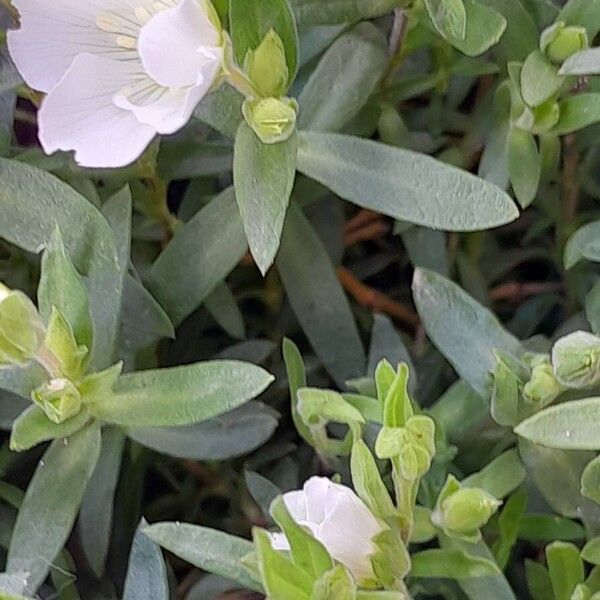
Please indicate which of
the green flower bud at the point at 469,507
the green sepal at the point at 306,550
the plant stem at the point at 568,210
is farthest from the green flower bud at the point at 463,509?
the plant stem at the point at 568,210

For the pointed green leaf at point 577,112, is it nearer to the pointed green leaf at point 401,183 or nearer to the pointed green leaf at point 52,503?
the pointed green leaf at point 401,183

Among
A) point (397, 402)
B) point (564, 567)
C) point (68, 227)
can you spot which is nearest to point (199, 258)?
point (68, 227)

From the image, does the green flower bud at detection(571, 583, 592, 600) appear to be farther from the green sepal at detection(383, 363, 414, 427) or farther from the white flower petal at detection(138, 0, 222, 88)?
the white flower petal at detection(138, 0, 222, 88)

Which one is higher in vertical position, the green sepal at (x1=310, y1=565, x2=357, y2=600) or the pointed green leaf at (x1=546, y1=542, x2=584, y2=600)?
the green sepal at (x1=310, y1=565, x2=357, y2=600)

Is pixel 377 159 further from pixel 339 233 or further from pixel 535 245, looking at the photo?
pixel 535 245

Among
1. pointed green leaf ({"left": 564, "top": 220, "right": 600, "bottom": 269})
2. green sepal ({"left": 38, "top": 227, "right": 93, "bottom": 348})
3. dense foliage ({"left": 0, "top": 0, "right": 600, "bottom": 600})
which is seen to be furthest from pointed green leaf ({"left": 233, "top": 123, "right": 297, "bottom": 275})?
pointed green leaf ({"left": 564, "top": 220, "right": 600, "bottom": 269})

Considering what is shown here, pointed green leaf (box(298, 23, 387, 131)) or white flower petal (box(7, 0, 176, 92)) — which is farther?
pointed green leaf (box(298, 23, 387, 131))

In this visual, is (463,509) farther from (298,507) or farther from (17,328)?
(17,328)
